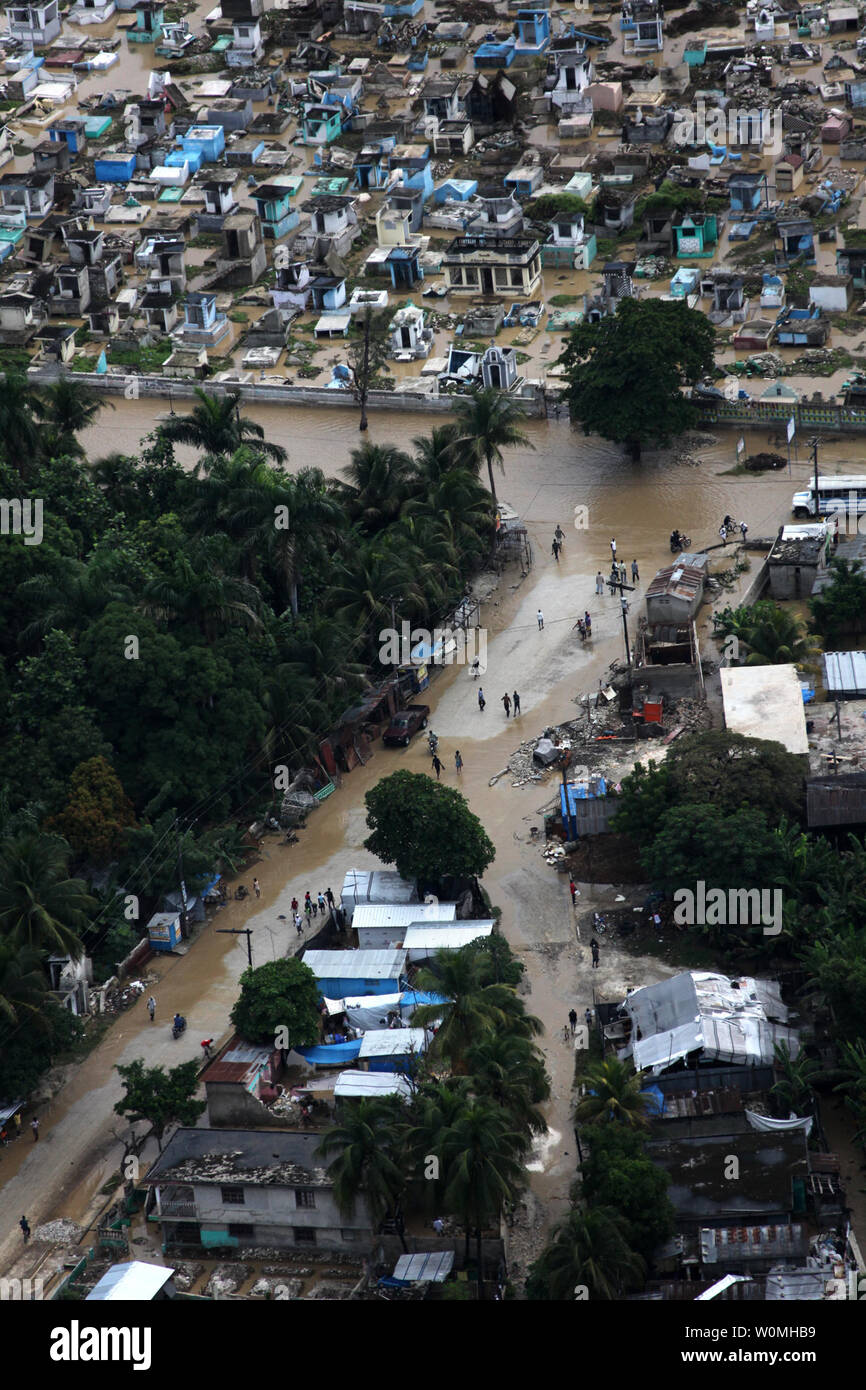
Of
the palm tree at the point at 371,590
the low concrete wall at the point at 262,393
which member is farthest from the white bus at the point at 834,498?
the palm tree at the point at 371,590

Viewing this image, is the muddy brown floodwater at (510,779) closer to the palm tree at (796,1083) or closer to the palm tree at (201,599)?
the palm tree at (796,1083)

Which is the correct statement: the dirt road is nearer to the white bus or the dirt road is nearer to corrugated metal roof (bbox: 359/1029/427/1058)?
corrugated metal roof (bbox: 359/1029/427/1058)

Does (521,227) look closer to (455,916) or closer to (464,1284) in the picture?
(455,916)

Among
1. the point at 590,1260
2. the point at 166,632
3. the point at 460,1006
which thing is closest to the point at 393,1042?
the point at 460,1006

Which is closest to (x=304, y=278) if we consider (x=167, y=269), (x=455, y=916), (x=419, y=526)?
(x=167, y=269)

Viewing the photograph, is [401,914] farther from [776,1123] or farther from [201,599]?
[776,1123]
